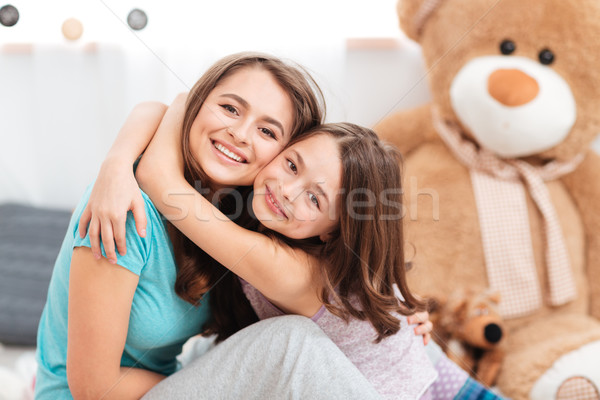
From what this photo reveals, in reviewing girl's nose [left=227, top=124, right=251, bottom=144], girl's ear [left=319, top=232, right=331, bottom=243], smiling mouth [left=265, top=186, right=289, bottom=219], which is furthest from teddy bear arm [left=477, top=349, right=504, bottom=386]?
girl's nose [left=227, top=124, right=251, bottom=144]

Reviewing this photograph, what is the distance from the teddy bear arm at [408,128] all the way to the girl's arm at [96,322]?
34.9 inches

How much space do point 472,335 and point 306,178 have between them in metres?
0.62

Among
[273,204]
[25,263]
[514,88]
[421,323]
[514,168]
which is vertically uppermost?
[514,88]

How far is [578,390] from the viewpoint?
1099 mm

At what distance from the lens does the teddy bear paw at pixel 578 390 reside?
1.09 meters

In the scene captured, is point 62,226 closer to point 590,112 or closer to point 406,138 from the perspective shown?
point 406,138

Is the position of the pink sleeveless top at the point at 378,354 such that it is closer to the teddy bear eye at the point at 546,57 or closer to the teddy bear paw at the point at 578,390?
the teddy bear paw at the point at 578,390

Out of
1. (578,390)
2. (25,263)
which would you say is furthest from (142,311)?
(578,390)

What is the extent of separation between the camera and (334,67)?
1547 millimetres

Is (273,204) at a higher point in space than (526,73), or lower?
lower

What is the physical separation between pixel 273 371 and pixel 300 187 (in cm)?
27

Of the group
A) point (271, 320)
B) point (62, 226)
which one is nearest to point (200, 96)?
point (271, 320)

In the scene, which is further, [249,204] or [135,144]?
[249,204]

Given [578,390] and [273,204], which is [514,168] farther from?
[273,204]
